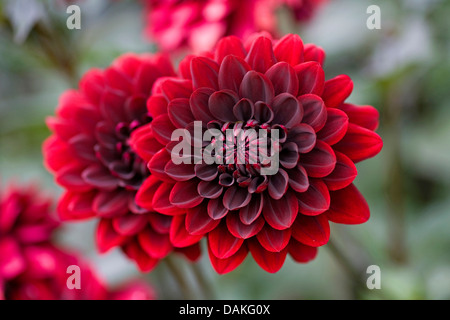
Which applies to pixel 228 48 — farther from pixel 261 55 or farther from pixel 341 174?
pixel 341 174

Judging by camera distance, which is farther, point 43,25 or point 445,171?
point 445,171

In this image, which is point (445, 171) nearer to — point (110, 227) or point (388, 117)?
point (388, 117)

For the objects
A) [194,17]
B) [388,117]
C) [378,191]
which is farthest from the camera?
[378,191]

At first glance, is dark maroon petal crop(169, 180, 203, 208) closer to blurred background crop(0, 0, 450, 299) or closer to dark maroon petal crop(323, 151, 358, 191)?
dark maroon petal crop(323, 151, 358, 191)

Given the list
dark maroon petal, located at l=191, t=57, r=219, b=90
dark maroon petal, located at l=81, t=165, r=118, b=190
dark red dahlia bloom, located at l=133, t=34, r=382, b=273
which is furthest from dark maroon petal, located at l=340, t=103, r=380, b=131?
dark maroon petal, located at l=81, t=165, r=118, b=190

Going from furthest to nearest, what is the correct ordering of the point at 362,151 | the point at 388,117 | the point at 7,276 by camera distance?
the point at 388,117 → the point at 7,276 → the point at 362,151
